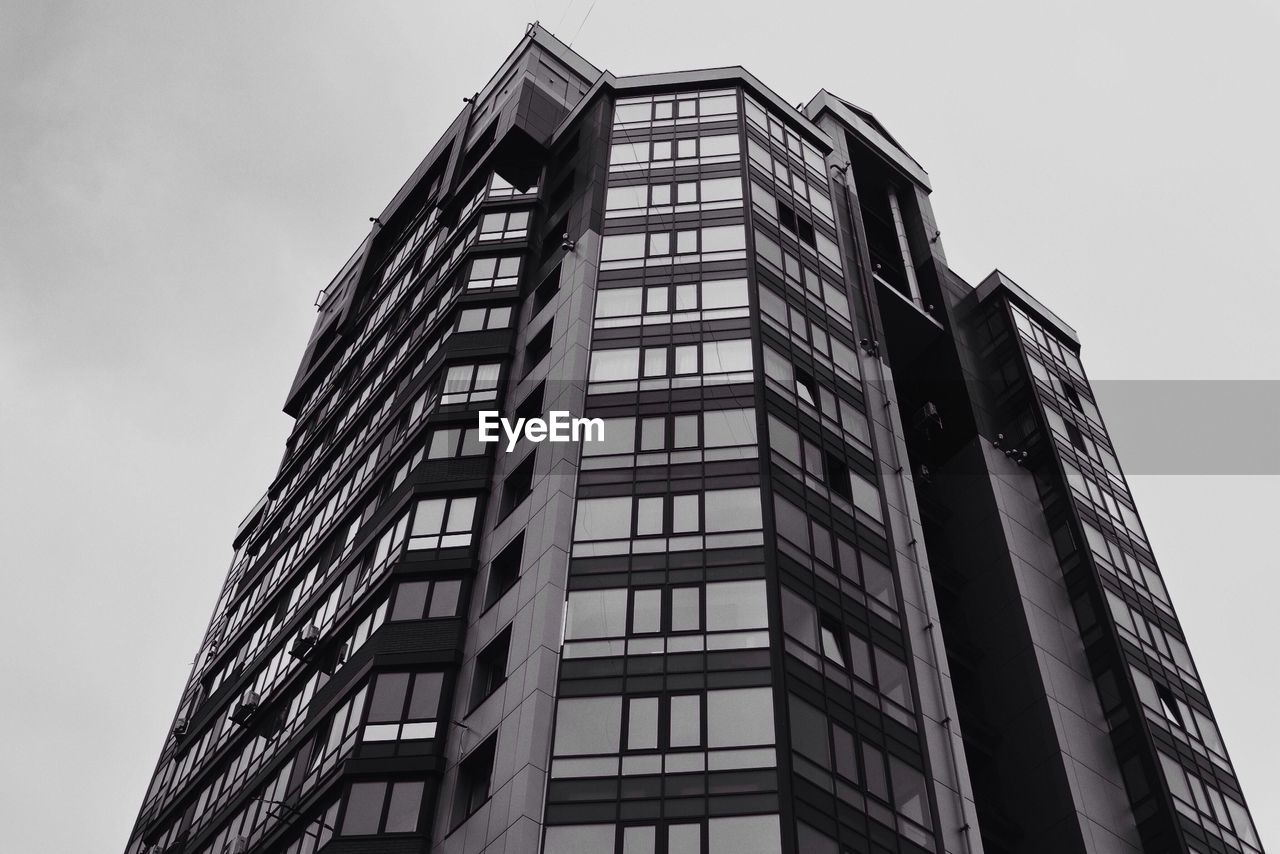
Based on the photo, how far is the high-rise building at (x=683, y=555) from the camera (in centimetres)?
3572

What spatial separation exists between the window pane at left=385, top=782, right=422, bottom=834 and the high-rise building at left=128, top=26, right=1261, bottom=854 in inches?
3.4

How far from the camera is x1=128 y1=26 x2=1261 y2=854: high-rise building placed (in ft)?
117

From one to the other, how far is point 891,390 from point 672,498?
1363 cm

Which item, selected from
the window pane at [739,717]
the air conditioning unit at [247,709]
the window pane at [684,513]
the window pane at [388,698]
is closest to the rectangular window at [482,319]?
the window pane at [684,513]

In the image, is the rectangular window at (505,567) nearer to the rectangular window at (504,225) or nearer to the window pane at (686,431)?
the window pane at (686,431)

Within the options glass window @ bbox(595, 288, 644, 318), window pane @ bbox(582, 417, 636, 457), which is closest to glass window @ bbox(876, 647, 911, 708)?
window pane @ bbox(582, 417, 636, 457)

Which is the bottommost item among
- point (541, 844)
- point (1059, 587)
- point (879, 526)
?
point (541, 844)

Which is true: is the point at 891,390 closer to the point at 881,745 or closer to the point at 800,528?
the point at 800,528

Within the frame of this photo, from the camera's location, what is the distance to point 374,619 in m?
44.3

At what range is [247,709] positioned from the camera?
1919 inches

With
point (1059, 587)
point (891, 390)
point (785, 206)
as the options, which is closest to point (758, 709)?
point (891, 390)

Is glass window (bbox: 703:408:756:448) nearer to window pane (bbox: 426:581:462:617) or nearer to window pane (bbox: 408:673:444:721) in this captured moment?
window pane (bbox: 426:581:462:617)

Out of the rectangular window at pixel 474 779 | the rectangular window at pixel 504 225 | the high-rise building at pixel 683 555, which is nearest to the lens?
the high-rise building at pixel 683 555

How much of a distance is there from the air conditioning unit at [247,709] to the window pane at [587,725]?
17.7 metres
